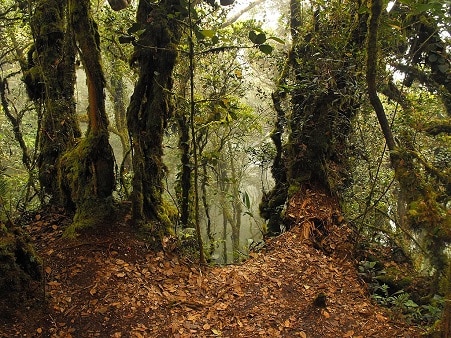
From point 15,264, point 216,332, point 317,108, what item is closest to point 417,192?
point 216,332

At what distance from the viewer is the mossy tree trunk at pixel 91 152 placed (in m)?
4.80

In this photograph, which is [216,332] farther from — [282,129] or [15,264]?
[282,129]

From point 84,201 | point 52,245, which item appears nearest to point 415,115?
point 84,201

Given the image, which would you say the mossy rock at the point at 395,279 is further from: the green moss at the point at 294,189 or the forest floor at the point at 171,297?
the green moss at the point at 294,189

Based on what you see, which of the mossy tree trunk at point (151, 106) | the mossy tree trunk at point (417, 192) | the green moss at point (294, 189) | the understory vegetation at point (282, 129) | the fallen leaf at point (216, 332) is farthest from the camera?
the green moss at point (294, 189)

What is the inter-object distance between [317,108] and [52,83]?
201 inches

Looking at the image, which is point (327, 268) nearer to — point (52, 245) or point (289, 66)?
point (52, 245)

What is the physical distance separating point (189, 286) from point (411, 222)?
3046mm

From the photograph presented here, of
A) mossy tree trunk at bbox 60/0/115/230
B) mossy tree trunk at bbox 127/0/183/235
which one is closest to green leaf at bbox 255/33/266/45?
mossy tree trunk at bbox 127/0/183/235

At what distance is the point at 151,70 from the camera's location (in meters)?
5.31

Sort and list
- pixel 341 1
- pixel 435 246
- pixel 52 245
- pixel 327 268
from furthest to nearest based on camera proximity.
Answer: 1. pixel 341 1
2. pixel 327 268
3. pixel 52 245
4. pixel 435 246

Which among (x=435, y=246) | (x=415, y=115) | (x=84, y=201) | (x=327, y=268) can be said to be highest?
(x=415, y=115)

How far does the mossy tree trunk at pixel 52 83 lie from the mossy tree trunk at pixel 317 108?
399 centimetres

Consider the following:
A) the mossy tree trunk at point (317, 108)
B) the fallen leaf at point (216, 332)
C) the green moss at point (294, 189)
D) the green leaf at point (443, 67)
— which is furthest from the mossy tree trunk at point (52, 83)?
the green leaf at point (443, 67)
